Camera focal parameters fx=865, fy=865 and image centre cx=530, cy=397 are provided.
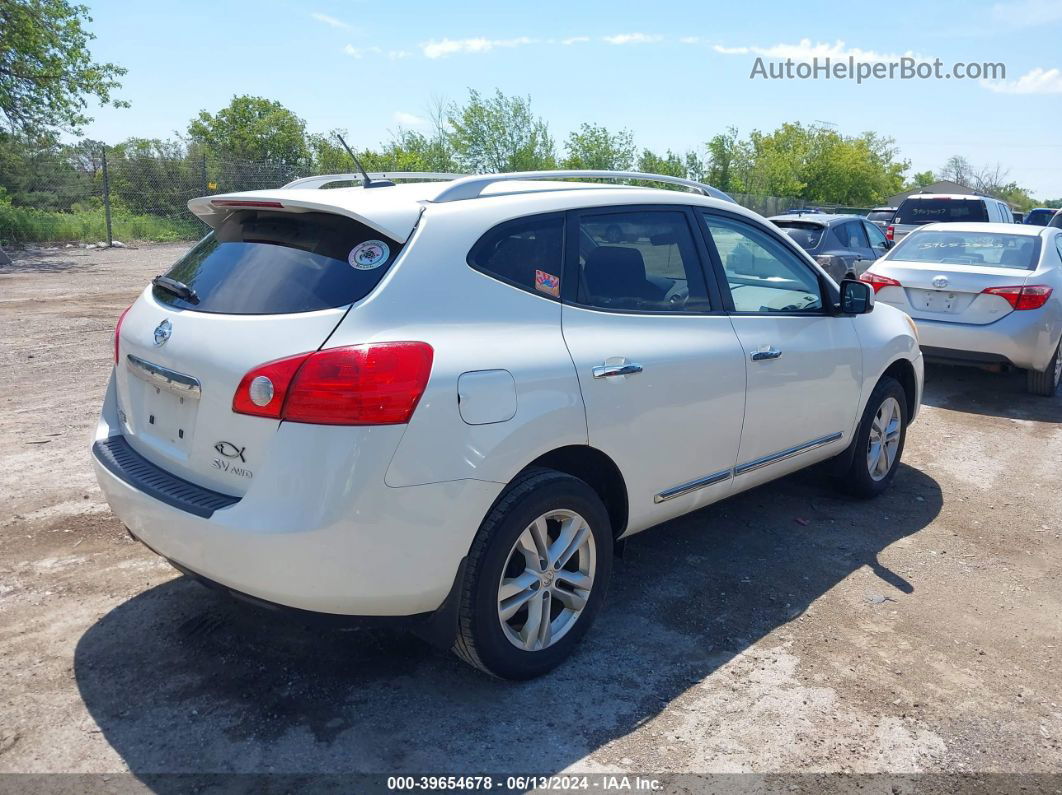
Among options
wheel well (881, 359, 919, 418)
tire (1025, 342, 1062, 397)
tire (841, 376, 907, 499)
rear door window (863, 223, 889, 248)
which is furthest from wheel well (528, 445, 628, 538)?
rear door window (863, 223, 889, 248)

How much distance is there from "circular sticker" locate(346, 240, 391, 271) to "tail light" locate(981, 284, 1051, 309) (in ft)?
23.1

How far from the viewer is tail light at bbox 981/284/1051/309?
7.96m

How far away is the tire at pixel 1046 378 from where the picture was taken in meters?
8.29

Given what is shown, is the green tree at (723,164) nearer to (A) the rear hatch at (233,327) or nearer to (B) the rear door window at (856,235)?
(B) the rear door window at (856,235)

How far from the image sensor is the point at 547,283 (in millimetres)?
3293

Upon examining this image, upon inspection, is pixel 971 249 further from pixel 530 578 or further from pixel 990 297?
pixel 530 578

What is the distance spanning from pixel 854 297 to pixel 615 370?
2071 millimetres

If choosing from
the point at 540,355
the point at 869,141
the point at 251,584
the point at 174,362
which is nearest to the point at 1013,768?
the point at 540,355

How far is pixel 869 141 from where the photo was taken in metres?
76.7

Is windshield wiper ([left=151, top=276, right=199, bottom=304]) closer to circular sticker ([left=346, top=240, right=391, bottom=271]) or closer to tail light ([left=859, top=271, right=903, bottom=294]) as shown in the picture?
circular sticker ([left=346, top=240, right=391, bottom=271])

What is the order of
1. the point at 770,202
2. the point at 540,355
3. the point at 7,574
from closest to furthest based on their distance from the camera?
1. the point at 540,355
2. the point at 7,574
3. the point at 770,202

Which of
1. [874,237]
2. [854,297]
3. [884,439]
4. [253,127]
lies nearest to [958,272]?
[884,439]

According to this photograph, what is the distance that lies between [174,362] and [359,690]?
1353 millimetres

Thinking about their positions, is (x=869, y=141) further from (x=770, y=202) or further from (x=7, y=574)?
(x=7, y=574)
